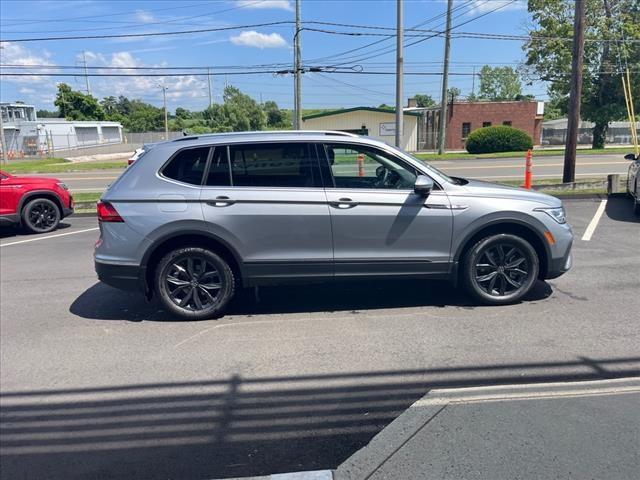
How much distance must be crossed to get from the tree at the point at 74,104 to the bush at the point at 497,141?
199 ft

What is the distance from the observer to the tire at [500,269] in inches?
206

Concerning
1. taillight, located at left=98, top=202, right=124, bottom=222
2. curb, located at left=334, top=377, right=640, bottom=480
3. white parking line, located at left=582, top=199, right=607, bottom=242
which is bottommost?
curb, located at left=334, top=377, right=640, bottom=480

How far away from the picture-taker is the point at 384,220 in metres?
5.07

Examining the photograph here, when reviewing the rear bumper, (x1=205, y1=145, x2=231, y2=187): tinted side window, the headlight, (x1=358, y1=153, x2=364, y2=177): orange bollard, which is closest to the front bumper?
the headlight

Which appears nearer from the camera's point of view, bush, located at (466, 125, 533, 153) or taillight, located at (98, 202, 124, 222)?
taillight, located at (98, 202, 124, 222)

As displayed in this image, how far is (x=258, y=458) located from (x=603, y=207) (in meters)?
11.2

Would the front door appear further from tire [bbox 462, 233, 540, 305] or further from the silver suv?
tire [bbox 462, 233, 540, 305]

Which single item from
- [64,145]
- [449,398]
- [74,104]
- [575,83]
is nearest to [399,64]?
[575,83]

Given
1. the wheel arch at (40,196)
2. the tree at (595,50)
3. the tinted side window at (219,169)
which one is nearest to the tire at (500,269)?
the tinted side window at (219,169)

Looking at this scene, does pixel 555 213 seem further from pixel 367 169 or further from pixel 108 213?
pixel 108 213

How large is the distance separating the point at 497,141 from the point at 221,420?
3902cm

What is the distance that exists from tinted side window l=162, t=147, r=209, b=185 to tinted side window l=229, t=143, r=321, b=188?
30cm

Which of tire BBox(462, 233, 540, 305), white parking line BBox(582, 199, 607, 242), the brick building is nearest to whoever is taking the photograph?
tire BBox(462, 233, 540, 305)

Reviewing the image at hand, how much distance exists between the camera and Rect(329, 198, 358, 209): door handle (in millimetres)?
5017
